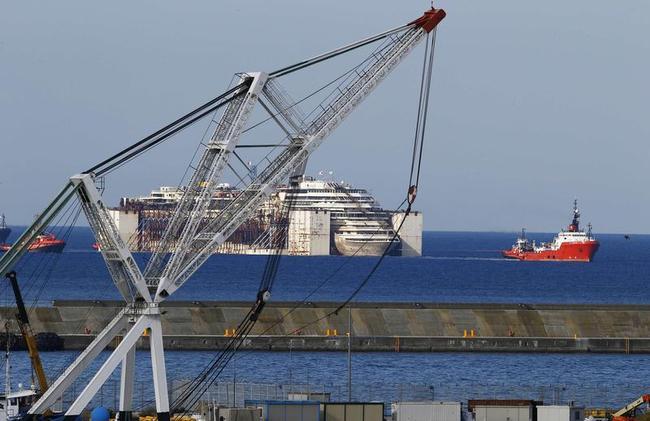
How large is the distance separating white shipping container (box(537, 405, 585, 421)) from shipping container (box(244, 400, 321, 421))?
884cm

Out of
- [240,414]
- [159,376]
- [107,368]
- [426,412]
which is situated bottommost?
[240,414]

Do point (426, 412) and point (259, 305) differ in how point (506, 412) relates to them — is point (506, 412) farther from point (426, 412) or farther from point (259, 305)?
point (259, 305)

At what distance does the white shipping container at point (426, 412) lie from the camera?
187 ft

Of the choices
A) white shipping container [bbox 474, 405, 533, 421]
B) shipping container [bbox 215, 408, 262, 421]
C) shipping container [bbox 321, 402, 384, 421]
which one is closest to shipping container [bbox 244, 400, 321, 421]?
shipping container [bbox 215, 408, 262, 421]

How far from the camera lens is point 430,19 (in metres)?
58.2

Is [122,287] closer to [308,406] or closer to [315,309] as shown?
[308,406]

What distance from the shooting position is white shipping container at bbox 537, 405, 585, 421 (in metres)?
56.7

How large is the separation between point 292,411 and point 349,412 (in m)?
2.18

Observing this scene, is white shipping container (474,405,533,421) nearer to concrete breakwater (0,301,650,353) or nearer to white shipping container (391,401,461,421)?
white shipping container (391,401,461,421)

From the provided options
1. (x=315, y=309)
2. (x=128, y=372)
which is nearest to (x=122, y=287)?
(x=128, y=372)

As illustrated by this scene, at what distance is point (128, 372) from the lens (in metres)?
51.3

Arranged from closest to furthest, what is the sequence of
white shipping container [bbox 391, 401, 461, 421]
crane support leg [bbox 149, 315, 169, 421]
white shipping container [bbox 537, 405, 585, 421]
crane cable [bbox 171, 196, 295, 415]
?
crane support leg [bbox 149, 315, 169, 421]
crane cable [bbox 171, 196, 295, 415]
white shipping container [bbox 537, 405, 585, 421]
white shipping container [bbox 391, 401, 461, 421]

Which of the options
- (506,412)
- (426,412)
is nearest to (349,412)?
(426,412)

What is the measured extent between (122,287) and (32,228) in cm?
381
